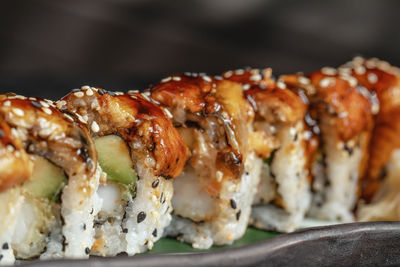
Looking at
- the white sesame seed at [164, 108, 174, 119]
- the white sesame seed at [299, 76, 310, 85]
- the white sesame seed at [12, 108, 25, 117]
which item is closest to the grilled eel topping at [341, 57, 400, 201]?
the white sesame seed at [299, 76, 310, 85]

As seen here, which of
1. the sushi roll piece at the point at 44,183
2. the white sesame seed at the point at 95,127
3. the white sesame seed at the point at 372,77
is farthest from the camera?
the white sesame seed at the point at 372,77

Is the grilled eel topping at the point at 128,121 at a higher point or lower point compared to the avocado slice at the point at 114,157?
higher

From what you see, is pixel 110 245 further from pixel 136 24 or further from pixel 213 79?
pixel 136 24

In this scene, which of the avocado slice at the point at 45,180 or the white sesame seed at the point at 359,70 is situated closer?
the avocado slice at the point at 45,180

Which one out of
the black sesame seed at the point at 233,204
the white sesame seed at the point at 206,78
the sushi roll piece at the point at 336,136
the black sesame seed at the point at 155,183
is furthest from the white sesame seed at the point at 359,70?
the black sesame seed at the point at 155,183

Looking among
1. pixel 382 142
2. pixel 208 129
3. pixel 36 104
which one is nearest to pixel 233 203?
pixel 208 129

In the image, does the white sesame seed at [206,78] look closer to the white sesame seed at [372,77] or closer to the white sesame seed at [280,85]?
the white sesame seed at [280,85]

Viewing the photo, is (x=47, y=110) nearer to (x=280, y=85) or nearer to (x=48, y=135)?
(x=48, y=135)
